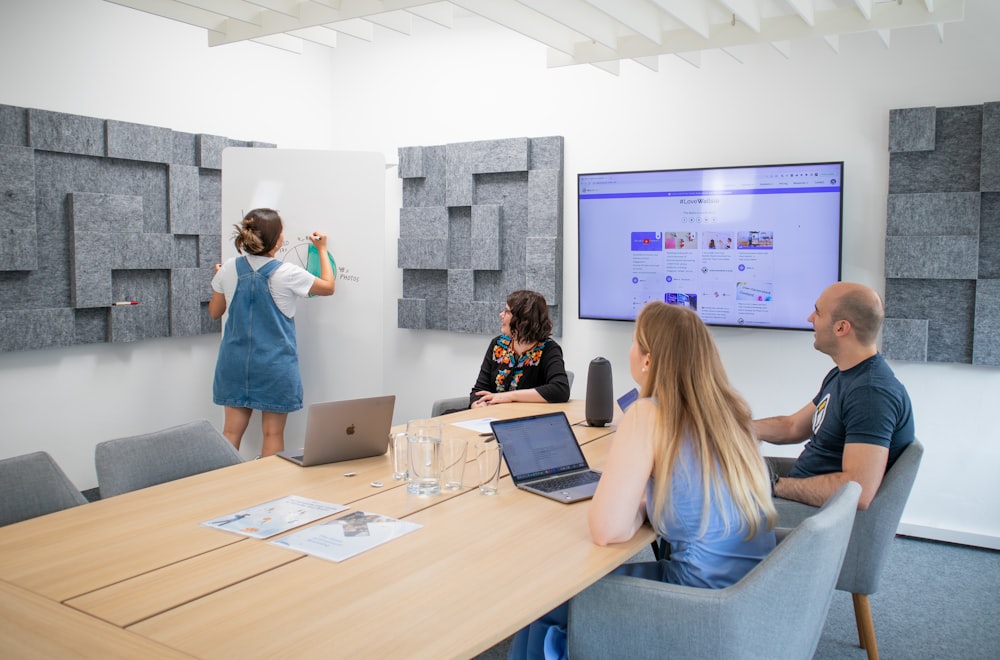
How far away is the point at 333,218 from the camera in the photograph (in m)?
4.66

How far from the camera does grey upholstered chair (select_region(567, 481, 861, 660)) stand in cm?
185

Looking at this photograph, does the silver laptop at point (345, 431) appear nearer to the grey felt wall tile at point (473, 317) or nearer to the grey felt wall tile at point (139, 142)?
the grey felt wall tile at point (473, 317)

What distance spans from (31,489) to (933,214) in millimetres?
3831

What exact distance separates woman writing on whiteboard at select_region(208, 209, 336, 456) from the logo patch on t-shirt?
2616 millimetres

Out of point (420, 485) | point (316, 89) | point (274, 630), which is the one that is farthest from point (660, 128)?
point (274, 630)

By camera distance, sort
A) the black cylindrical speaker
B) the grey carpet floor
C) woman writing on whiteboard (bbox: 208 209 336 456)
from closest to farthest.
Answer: the grey carpet floor
the black cylindrical speaker
woman writing on whiteboard (bbox: 208 209 336 456)

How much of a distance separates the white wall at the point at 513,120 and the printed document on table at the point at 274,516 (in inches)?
99.7

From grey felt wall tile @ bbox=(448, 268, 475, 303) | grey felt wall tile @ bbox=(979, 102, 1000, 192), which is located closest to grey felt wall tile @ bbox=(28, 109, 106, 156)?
grey felt wall tile @ bbox=(448, 268, 475, 303)

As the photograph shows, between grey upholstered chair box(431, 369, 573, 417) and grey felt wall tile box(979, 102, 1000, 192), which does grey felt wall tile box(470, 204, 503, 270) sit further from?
grey felt wall tile box(979, 102, 1000, 192)

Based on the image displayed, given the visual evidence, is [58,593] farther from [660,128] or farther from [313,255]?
[660,128]

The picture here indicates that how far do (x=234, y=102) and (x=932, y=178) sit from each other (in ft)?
13.0

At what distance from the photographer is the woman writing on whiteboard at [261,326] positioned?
4.38 m


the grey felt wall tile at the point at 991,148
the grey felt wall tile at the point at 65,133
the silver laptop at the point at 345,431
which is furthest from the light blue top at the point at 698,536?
the grey felt wall tile at the point at 65,133

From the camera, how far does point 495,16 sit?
3.47 metres
